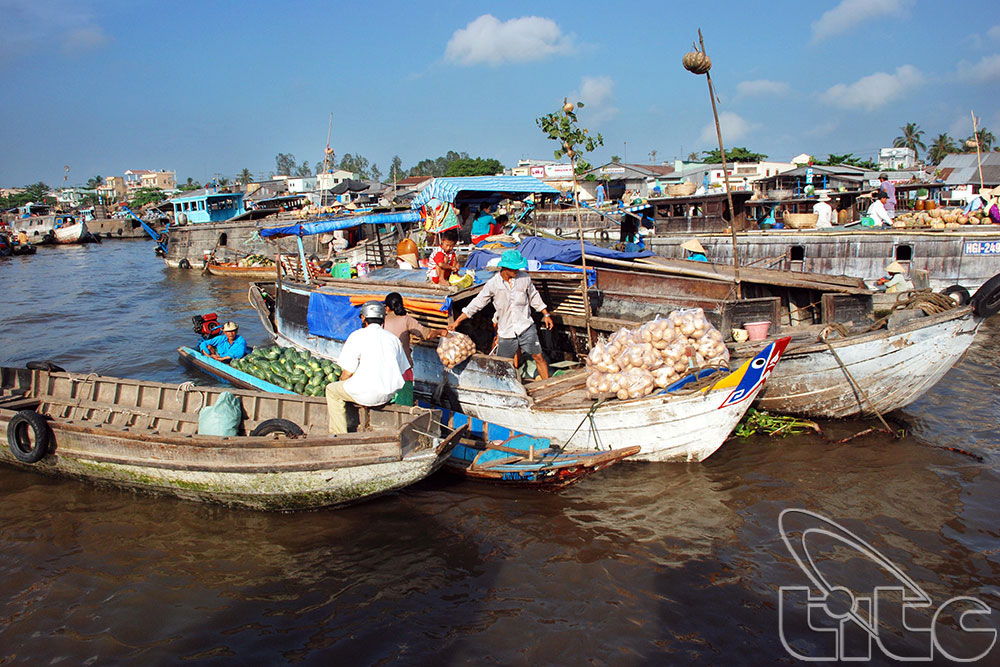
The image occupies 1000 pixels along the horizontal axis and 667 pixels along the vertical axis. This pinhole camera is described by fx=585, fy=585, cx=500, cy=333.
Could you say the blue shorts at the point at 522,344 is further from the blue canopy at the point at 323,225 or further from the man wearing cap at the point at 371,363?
the blue canopy at the point at 323,225

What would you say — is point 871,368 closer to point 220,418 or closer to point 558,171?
point 220,418

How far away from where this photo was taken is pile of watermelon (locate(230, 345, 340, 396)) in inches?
332

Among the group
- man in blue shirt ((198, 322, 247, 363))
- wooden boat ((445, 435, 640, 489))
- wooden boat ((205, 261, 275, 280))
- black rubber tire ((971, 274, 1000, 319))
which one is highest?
wooden boat ((205, 261, 275, 280))

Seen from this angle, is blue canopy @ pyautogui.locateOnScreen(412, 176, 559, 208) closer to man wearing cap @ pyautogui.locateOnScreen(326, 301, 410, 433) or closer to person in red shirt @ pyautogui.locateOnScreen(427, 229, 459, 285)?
person in red shirt @ pyautogui.locateOnScreen(427, 229, 459, 285)

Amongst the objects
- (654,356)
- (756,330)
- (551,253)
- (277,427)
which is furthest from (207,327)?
(756,330)

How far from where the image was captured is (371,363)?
5.45 m

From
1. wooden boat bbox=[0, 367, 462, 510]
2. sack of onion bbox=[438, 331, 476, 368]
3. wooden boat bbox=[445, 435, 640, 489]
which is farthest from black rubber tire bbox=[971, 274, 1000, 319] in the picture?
wooden boat bbox=[0, 367, 462, 510]

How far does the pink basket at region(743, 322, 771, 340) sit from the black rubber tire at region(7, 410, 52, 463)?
8.43 metres

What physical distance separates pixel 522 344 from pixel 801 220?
A: 12.8 metres

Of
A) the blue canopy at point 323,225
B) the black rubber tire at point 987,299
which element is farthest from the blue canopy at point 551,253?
the black rubber tire at point 987,299

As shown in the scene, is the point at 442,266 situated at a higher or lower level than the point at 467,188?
lower

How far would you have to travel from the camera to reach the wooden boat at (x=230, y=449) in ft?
17.9

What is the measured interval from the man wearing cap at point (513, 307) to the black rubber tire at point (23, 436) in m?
4.77

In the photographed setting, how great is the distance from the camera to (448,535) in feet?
18.4
